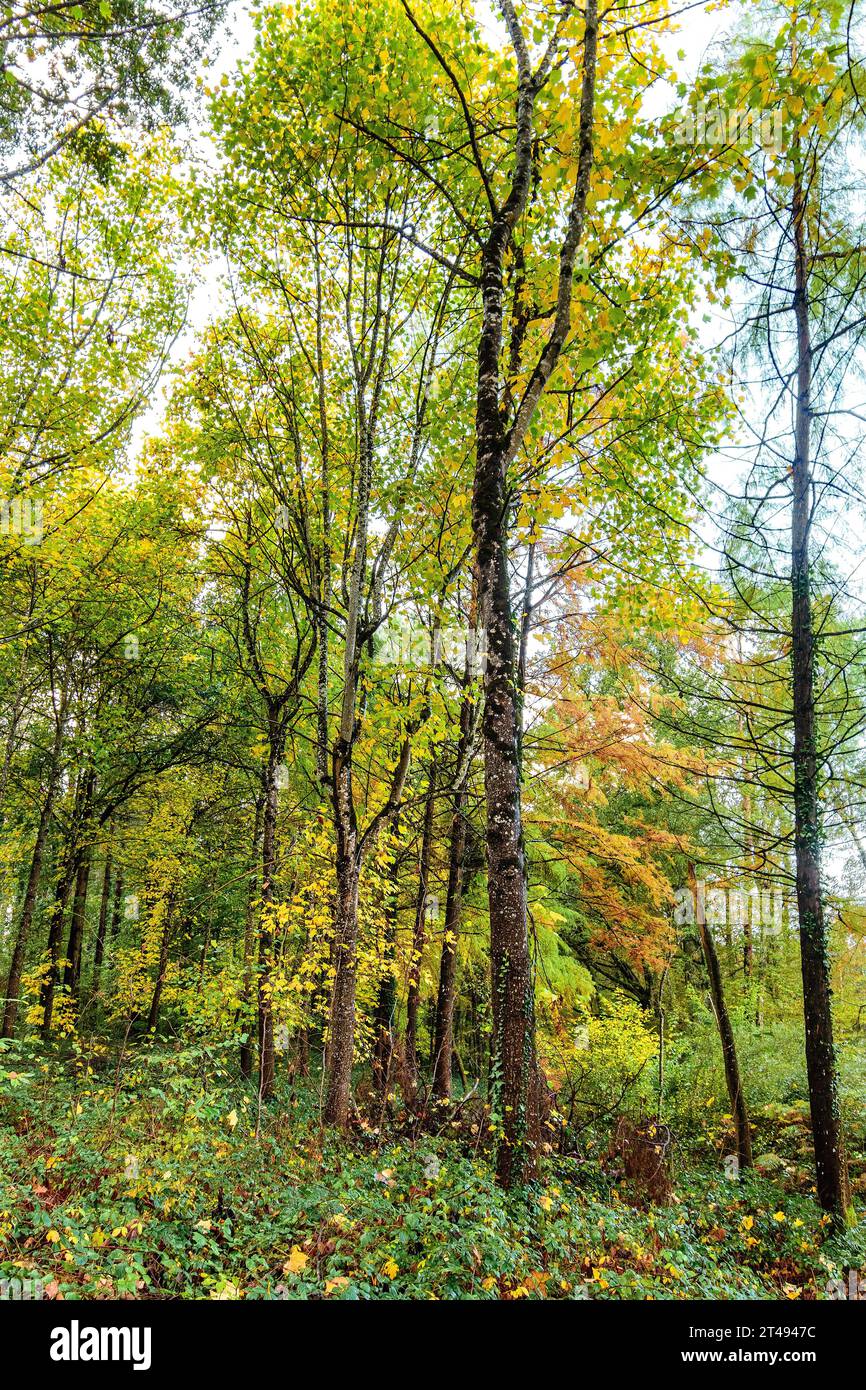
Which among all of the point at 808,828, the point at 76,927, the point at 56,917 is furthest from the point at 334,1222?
the point at 76,927

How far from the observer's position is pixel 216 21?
543cm

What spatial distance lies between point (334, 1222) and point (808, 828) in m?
6.15

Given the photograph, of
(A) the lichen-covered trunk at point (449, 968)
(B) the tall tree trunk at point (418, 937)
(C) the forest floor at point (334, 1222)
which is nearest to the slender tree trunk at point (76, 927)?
(B) the tall tree trunk at point (418, 937)

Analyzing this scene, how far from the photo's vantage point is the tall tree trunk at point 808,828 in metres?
6.76

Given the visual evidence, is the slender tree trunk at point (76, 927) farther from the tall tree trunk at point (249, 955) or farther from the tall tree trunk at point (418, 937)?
the tall tree trunk at point (418, 937)

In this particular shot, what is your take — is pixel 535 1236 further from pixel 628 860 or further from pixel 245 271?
pixel 245 271

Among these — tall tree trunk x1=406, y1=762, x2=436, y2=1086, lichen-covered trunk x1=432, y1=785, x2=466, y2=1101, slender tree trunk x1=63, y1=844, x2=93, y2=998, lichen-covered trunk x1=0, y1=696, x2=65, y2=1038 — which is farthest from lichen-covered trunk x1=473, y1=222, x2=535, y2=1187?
slender tree trunk x1=63, y1=844, x2=93, y2=998

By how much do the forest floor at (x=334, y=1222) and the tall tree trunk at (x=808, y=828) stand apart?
2.14 ft

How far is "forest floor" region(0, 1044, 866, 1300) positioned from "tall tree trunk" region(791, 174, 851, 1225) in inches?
25.7

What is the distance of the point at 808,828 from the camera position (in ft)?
23.3

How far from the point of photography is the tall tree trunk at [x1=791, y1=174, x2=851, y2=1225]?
6762 millimetres
